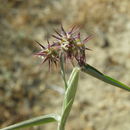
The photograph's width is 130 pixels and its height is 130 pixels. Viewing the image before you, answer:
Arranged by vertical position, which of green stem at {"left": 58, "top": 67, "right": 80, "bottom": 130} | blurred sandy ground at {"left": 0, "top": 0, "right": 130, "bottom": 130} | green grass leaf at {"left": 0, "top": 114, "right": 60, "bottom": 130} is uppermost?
blurred sandy ground at {"left": 0, "top": 0, "right": 130, "bottom": 130}

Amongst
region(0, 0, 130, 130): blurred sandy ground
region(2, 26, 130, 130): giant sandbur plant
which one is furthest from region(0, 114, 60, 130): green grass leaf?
region(0, 0, 130, 130): blurred sandy ground

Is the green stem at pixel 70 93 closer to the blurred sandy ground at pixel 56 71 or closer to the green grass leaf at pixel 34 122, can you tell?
the green grass leaf at pixel 34 122

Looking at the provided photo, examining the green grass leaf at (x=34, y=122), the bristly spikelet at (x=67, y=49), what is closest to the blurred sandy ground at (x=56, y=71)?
the green grass leaf at (x=34, y=122)

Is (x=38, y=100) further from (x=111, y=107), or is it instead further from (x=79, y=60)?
(x=79, y=60)

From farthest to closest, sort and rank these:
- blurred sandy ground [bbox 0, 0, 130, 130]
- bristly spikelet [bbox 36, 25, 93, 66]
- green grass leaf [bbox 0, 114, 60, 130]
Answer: blurred sandy ground [bbox 0, 0, 130, 130] < green grass leaf [bbox 0, 114, 60, 130] < bristly spikelet [bbox 36, 25, 93, 66]

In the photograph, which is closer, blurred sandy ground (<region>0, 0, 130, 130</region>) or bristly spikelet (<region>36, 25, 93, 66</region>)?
bristly spikelet (<region>36, 25, 93, 66</region>)

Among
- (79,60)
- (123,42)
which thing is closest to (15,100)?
(123,42)

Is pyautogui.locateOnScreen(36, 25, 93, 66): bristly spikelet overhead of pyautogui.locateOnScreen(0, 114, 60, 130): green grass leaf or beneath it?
overhead

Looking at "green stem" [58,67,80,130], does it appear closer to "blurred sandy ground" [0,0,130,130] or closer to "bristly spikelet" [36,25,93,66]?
"bristly spikelet" [36,25,93,66]

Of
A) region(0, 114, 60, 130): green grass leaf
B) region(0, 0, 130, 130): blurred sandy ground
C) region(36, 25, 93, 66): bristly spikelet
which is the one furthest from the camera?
region(0, 0, 130, 130): blurred sandy ground
